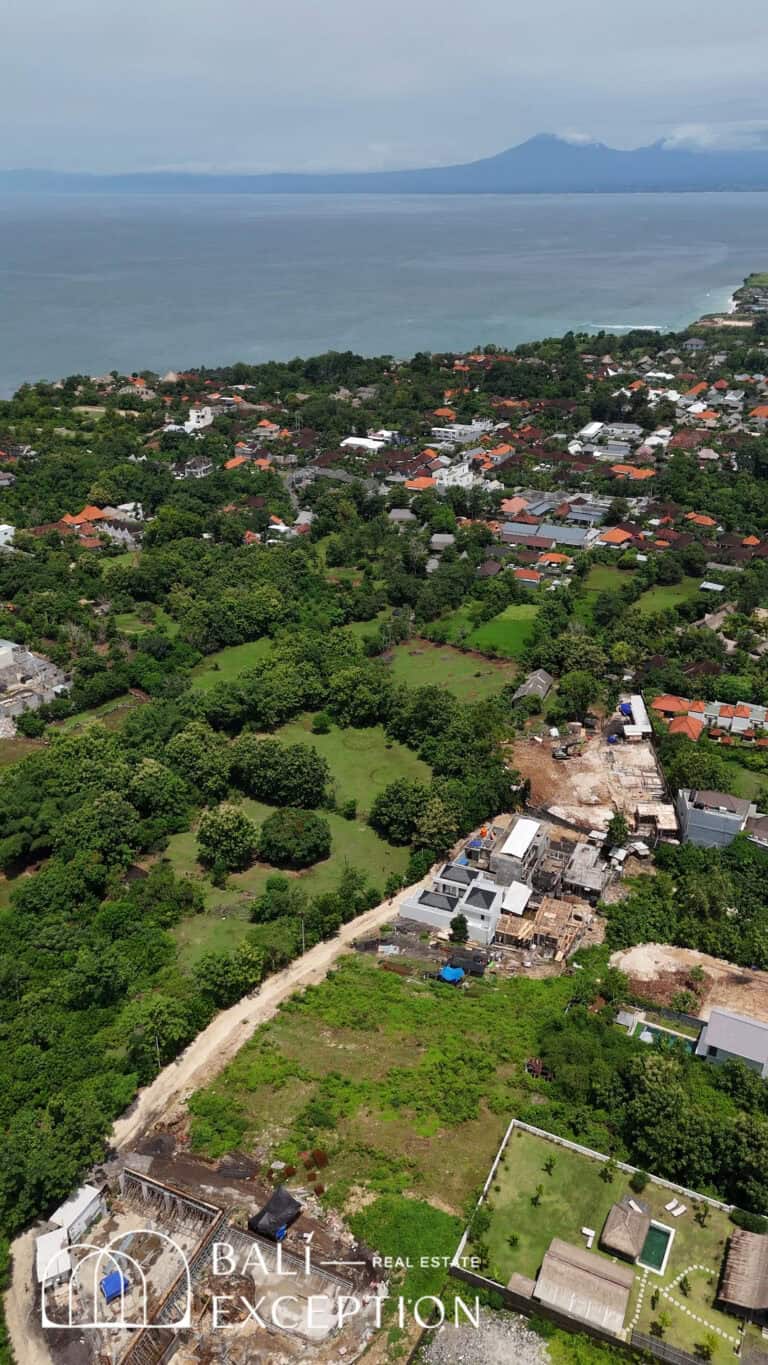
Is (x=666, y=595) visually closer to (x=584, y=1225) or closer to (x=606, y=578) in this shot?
(x=606, y=578)

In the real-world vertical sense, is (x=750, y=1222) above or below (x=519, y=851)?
below

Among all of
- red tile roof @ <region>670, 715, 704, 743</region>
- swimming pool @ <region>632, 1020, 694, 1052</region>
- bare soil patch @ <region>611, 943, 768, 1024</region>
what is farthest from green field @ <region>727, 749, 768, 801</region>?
swimming pool @ <region>632, 1020, 694, 1052</region>

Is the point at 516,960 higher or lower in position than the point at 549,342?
lower

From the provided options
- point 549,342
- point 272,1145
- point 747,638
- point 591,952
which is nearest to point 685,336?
point 549,342

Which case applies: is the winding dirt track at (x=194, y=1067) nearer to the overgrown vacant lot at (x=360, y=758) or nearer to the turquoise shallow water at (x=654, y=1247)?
the overgrown vacant lot at (x=360, y=758)

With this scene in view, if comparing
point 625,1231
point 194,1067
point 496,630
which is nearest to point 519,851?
point 194,1067

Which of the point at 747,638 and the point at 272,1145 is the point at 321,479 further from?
the point at 272,1145

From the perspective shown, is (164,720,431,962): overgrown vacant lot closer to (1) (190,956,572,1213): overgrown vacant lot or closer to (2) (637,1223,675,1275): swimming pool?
(1) (190,956,572,1213): overgrown vacant lot
